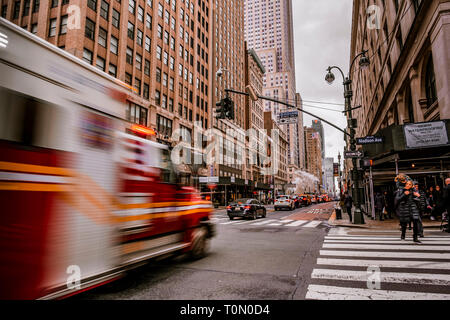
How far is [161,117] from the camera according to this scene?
34.3 metres

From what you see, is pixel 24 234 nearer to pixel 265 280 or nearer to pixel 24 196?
pixel 24 196

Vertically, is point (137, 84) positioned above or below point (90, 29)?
below

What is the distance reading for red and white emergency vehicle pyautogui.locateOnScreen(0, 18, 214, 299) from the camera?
2895mm

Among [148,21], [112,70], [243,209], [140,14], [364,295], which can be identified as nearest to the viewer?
[364,295]

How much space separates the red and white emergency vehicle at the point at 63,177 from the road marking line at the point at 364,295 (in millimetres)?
3041

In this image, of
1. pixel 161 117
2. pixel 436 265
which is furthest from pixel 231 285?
pixel 161 117

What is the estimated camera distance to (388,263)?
5953mm

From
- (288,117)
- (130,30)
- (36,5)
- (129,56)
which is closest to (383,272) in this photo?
(288,117)

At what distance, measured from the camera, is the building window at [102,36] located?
2594cm

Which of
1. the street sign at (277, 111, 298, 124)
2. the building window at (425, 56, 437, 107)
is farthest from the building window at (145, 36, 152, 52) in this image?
the building window at (425, 56, 437, 107)

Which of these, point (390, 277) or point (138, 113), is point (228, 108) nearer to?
point (390, 277)

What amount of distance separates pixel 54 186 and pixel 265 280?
379 cm

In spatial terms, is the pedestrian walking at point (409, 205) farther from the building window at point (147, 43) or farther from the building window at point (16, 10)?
the building window at point (16, 10)

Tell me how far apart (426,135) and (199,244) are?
38.1 ft
